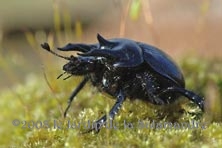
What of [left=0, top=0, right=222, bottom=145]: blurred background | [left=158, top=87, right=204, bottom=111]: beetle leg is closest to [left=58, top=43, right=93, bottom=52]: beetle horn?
[left=0, top=0, right=222, bottom=145]: blurred background

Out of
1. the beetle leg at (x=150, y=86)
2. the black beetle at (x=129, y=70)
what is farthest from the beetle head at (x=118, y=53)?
the beetle leg at (x=150, y=86)

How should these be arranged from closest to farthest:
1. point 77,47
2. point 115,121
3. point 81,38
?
point 115,121 < point 77,47 < point 81,38

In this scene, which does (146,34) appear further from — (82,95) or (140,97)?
(140,97)

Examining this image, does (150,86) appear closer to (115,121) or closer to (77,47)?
(115,121)

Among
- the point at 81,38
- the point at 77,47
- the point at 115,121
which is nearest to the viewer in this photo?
the point at 115,121

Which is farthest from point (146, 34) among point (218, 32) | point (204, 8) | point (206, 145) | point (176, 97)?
point (206, 145)

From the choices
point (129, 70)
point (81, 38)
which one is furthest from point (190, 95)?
point (81, 38)

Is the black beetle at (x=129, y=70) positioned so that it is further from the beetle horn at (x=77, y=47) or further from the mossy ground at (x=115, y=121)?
the mossy ground at (x=115, y=121)
